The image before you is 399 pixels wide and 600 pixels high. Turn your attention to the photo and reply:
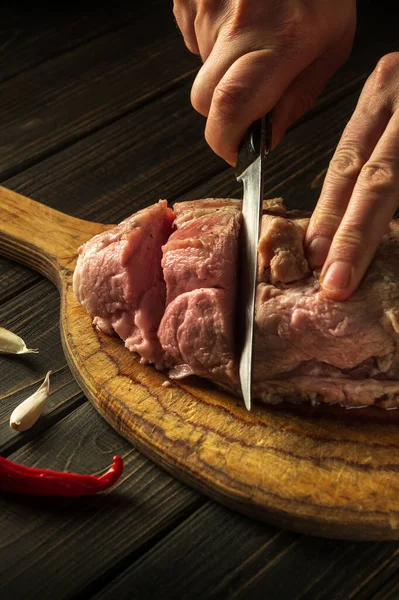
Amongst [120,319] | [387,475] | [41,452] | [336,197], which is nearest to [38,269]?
[120,319]

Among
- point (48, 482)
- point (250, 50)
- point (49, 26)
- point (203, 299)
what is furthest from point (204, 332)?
point (49, 26)

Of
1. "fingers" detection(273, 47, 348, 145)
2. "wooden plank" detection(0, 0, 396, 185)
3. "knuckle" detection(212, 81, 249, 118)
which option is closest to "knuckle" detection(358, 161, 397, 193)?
"knuckle" detection(212, 81, 249, 118)

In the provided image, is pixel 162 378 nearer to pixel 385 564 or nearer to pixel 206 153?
pixel 385 564

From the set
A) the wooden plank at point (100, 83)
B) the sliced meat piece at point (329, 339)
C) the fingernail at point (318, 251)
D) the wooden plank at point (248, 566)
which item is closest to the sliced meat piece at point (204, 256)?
the sliced meat piece at point (329, 339)

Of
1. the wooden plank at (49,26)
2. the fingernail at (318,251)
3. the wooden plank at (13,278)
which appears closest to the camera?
the fingernail at (318,251)

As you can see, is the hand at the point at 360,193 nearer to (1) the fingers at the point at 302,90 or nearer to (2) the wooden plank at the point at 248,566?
(1) the fingers at the point at 302,90

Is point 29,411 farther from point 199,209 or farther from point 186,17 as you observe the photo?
point 186,17

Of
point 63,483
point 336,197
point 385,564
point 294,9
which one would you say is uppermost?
point 294,9

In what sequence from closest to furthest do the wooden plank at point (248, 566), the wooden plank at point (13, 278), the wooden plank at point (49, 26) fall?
the wooden plank at point (248, 566) < the wooden plank at point (13, 278) < the wooden plank at point (49, 26)
